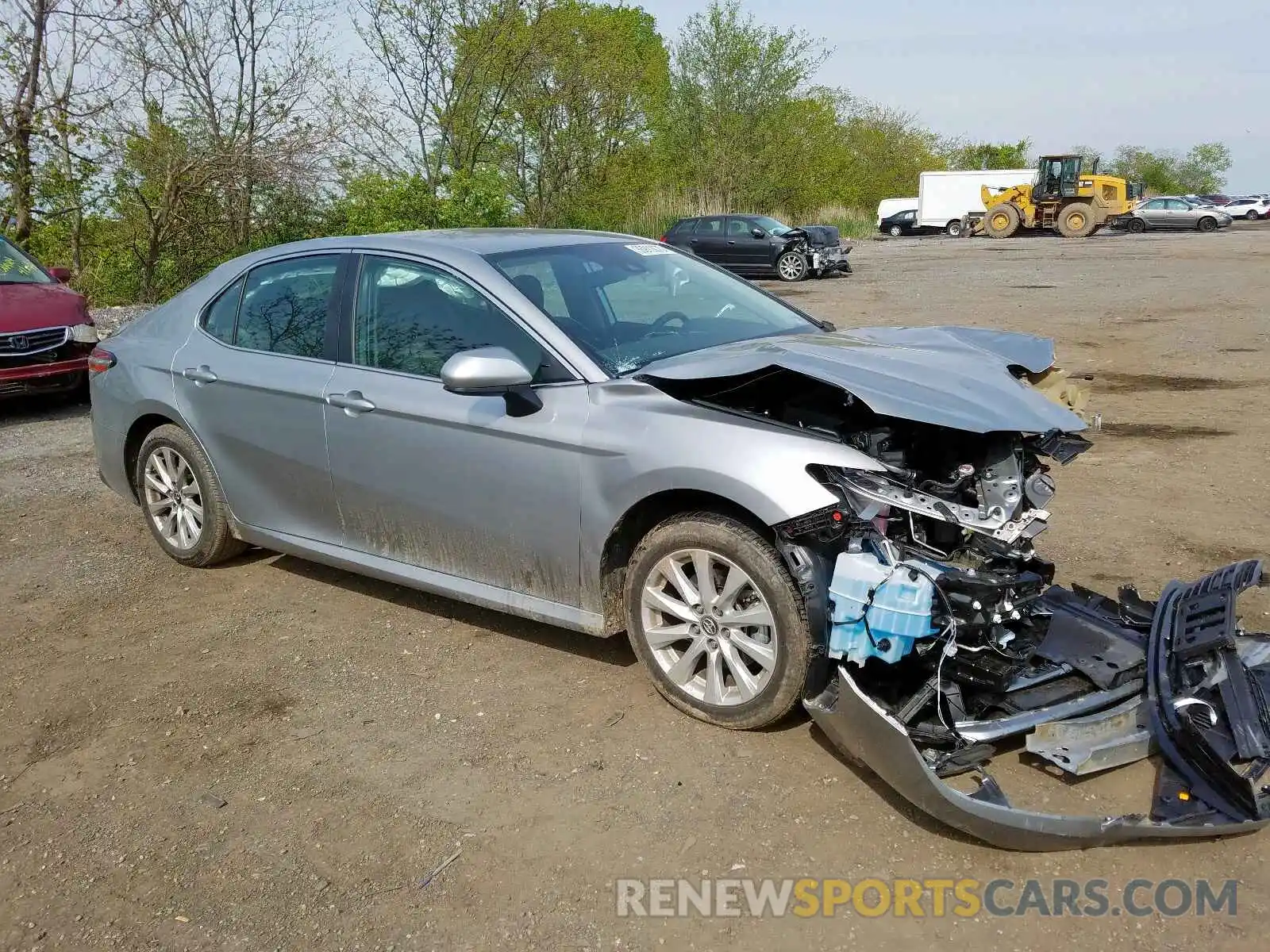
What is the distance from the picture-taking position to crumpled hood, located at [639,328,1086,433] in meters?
3.31

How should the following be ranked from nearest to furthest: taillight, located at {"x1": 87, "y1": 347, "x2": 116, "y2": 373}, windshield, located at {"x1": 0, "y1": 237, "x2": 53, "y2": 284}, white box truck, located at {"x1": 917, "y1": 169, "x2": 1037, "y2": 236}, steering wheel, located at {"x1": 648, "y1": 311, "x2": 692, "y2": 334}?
1. steering wheel, located at {"x1": 648, "y1": 311, "x2": 692, "y2": 334}
2. taillight, located at {"x1": 87, "y1": 347, "x2": 116, "y2": 373}
3. windshield, located at {"x1": 0, "y1": 237, "x2": 53, "y2": 284}
4. white box truck, located at {"x1": 917, "y1": 169, "x2": 1037, "y2": 236}

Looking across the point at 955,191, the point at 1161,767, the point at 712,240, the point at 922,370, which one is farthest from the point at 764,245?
the point at 955,191

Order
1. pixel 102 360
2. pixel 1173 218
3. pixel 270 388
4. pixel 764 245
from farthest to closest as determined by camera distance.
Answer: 1. pixel 1173 218
2. pixel 764 245
3. pixel 102 360
4. pixel 270 388

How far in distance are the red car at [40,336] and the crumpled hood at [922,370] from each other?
7.82 meters

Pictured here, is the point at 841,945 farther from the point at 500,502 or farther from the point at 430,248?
the point at 430,248

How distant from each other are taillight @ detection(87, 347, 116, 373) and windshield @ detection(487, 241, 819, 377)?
2604 mm

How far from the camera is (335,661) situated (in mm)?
4434

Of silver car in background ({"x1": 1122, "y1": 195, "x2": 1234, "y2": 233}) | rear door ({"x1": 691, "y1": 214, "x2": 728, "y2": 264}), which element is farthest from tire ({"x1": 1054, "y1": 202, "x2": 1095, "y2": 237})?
rear door ({"x1": 691, "y1": 214, "x2": 728, "y2": 264})

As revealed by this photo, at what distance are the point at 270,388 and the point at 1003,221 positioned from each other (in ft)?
133

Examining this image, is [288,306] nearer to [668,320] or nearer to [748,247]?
[668,320]

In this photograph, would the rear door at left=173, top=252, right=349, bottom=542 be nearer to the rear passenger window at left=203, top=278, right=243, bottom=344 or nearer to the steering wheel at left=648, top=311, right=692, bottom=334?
the rear passenger window at left=203, top=278, right=243, bottom=344

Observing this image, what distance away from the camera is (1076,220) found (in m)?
39.3

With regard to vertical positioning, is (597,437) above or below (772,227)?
below

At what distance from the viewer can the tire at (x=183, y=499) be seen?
5.22m
